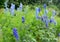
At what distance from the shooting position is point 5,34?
5.79 meters

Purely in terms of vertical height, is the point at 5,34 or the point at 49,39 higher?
the point at 5,34

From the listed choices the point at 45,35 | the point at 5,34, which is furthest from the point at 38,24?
the point at 5,34

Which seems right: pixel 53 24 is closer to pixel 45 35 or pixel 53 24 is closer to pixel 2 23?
pixel 45 35

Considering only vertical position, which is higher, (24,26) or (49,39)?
(24,26)

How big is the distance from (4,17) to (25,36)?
1381mm

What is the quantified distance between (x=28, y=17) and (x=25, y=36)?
1355mm

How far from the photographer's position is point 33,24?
7.24 metres

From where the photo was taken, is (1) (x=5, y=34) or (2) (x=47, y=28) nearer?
(1) (x=5, y=34)

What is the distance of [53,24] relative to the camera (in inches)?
289

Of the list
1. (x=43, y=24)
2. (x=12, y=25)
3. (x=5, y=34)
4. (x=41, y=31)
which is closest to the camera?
(x=5, y=34)

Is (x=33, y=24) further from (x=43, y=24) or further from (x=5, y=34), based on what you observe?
(x=5, y=34)

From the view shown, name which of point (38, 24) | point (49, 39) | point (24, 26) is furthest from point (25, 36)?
point (38, 24)

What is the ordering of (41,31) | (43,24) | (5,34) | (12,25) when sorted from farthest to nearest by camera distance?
(43,24)
(41,31)
(12,25)
(5,34)

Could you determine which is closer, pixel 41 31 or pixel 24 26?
pixel 24 26
